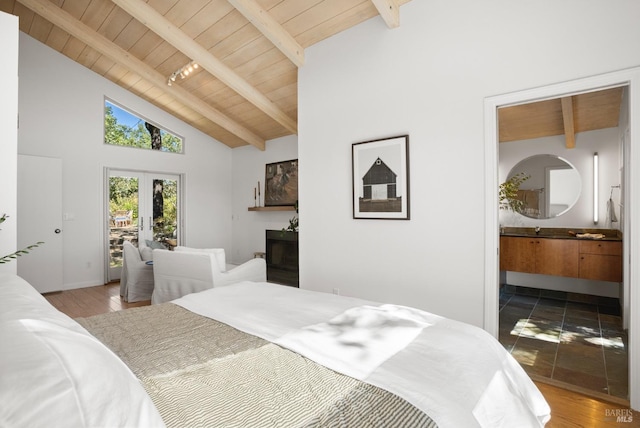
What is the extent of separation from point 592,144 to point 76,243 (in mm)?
7359

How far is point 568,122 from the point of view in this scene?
3.83m

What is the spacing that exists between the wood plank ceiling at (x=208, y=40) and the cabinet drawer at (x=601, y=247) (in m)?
3.20

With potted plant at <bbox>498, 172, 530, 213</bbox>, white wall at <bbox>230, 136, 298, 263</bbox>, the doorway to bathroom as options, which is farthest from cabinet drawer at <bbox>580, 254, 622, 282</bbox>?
white wall at <bbox>230, 136, 298, 263</bbox>

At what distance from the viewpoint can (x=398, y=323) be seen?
1531mm

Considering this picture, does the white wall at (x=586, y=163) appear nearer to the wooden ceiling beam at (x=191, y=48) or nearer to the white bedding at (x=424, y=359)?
the wooden ceiling beam at (x=191, y=48)

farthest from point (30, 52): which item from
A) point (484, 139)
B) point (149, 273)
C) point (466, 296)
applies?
point (466, 296)

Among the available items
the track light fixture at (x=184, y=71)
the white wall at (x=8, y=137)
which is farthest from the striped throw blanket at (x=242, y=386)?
the track light fixture at (x=184, y=71)

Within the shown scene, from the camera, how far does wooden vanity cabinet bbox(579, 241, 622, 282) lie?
368 centimetres

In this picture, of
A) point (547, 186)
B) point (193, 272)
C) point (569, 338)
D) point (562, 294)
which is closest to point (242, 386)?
point (193, 272)

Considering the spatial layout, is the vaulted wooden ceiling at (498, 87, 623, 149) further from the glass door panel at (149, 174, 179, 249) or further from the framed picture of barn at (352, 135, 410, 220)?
the glass door panel at (149, 174, 179, 249)

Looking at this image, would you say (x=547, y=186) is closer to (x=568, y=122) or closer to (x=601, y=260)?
(x=568, y=122)

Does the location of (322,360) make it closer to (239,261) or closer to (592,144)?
(592,144)

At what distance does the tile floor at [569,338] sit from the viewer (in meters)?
2.40

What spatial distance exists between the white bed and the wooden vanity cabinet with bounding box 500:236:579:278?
3.26 m
